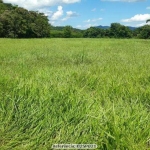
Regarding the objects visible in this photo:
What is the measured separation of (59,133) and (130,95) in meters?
1.52

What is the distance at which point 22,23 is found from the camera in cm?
6025

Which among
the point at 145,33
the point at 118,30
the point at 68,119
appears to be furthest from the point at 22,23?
the point at 68,119

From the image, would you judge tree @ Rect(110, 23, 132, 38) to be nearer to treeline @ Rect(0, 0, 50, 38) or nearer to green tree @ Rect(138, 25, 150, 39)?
green tree @ Rect(138, 25, 150, 39)

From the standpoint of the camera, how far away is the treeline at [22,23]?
5644cm

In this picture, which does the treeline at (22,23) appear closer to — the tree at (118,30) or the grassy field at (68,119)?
the tree at (118,30)

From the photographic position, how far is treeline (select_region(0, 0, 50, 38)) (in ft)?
185

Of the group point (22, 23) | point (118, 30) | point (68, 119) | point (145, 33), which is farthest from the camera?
point (118, 30)

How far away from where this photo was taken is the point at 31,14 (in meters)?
64.2

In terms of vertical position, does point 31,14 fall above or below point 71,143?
above

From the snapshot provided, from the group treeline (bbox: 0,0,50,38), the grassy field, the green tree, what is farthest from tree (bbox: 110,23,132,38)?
the grassy field

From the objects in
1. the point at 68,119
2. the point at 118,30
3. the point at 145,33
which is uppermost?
the point at 118,30

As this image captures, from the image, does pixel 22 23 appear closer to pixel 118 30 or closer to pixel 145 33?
pixel 145 33

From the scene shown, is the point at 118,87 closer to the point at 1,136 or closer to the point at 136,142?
the point at 136,142

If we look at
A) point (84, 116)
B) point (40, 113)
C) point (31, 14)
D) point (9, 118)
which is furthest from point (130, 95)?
point (31, 14)
